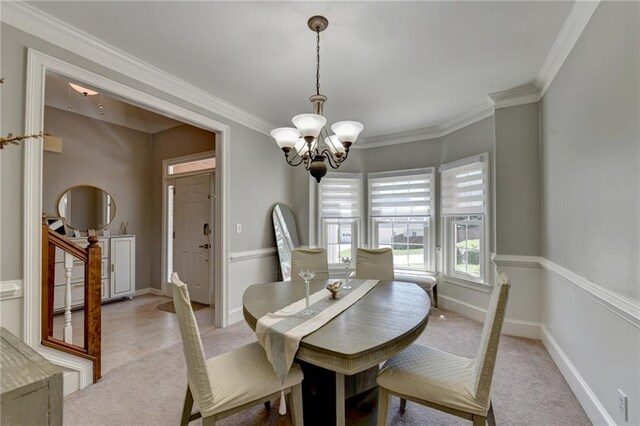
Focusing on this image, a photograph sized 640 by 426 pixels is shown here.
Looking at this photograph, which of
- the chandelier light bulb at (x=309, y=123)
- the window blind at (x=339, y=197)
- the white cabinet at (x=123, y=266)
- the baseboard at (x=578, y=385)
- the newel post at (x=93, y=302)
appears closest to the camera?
the baseboard at (x=578, y=385)

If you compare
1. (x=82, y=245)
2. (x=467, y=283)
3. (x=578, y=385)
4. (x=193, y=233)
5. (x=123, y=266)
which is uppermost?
(x=193, y=233)

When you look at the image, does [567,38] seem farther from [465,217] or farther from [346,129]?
[465,217]

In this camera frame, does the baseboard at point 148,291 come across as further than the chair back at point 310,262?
Yes

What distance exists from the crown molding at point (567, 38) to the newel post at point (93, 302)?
3770 millimetres

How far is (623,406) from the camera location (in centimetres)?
152

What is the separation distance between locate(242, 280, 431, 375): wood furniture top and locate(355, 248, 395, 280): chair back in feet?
1.88

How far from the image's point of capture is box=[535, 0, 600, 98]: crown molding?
1.87 meters

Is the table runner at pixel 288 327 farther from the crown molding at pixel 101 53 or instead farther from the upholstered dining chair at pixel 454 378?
the crown molding at pixel 101 53

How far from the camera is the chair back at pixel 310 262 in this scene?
9.89ft

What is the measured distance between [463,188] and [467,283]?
1239 millimetres

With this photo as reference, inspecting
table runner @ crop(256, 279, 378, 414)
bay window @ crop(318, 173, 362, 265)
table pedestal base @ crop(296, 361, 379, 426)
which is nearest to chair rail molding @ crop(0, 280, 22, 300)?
table runner @ crop(256, 279, 378, 414)

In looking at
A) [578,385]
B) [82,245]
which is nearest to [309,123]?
[578,385]

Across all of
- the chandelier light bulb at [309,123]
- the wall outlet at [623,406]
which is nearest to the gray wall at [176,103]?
the chandelier light bulb at [309,123]

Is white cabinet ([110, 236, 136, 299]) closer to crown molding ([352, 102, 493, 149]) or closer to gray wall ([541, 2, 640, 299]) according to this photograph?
crown molding ([352, 102, 493, 149])
